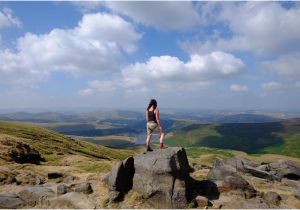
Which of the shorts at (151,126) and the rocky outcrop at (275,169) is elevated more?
the shorts at (151,126)

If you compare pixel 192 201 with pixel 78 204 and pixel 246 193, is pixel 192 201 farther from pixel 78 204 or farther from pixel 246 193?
pixel 78 204

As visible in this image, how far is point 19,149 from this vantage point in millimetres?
67812

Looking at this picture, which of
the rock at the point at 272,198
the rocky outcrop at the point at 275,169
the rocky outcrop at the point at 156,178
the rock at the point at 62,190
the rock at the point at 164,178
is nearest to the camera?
the rock at the point at 164,178

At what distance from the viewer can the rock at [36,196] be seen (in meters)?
31.7

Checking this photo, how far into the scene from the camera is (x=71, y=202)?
31.2 metres

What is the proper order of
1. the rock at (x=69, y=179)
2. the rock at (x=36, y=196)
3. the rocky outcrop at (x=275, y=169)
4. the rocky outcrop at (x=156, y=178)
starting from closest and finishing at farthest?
the rocky outcrop at (x=156, y=178)
the rock at (x=36, y=196)
the rock at (x=69, y=179)
the rocky outcrop at (x=275, y=169)

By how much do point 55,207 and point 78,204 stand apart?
2.09m

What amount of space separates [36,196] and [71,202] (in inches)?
146

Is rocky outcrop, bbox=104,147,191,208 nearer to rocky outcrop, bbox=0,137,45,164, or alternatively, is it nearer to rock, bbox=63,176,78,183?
rock, bbox=63,176,78,183

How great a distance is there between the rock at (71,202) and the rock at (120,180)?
2.11 m

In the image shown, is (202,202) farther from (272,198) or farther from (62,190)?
(62,190)

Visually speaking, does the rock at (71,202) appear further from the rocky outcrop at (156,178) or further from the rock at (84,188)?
the rocky outcrop at (156,178)

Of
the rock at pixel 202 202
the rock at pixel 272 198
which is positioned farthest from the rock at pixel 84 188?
the rock at pixel 272 198

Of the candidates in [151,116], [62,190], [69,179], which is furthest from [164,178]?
[69,179]
